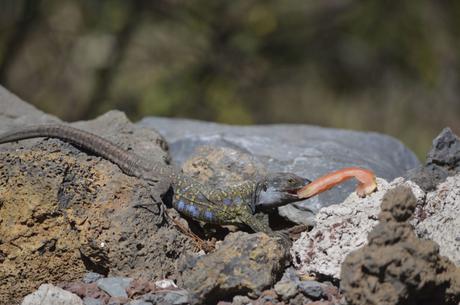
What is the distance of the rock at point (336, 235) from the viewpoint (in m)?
5.08

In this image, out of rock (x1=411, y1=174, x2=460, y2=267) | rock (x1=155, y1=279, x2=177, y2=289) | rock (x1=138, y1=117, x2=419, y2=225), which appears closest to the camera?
rock (x1=411, y1=174, x2=460, y2=267)

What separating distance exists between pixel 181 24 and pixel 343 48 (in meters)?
3.22

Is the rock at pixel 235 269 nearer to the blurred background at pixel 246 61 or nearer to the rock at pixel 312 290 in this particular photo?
the rock at pixel 312 290

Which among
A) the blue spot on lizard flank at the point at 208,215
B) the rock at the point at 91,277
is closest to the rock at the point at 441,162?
the blue spot on lizard flank at the point at 208,215

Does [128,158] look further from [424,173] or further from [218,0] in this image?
[218,0]

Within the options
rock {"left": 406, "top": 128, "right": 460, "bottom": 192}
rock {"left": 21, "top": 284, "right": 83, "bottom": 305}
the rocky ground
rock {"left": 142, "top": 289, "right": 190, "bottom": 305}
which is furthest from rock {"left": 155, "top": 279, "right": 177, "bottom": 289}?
rock {"left": 406, "top": 128, "right": 460, "bottom": 192}

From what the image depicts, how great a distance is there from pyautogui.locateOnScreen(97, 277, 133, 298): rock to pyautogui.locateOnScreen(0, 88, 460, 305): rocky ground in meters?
0.01

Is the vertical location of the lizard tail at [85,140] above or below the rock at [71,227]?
above

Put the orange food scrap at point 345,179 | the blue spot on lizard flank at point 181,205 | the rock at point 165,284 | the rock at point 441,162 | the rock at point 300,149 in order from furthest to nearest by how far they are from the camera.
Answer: the rock at point 300,149
the blue spot on lizard flank at point 181,205
the rock at point 441,162
the orange food scrap at point 345,179
the rock at point 165,284

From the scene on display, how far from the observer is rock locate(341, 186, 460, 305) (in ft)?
14.3

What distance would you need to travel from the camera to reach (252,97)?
13578 mm

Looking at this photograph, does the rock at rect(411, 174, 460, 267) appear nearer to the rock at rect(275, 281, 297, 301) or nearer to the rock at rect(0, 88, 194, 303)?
the rock at rect(275, 281, 297, 301)

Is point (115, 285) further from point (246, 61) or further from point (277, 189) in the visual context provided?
point (246, 61)

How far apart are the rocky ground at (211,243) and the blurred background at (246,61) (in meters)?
7.00
